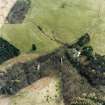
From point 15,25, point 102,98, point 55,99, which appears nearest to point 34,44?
point 15,25

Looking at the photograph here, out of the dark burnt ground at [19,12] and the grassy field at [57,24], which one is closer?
the grassy field at [57,24]

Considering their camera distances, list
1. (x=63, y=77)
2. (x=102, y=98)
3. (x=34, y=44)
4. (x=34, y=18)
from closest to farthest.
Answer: (x=102, y=98), (x=63, y=77), (x=34, y=44), (x=34, y=18)

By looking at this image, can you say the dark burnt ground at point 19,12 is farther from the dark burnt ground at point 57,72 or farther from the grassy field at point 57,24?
the dark burnt ground at point 57,72

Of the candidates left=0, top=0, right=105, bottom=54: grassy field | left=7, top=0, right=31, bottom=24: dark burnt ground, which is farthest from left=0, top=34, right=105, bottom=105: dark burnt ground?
left=7, top=0, right=31, bottom=24: dark burnt ground

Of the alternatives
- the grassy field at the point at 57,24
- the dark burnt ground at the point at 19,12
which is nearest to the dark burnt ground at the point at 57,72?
the grassy field at the point at 57,24

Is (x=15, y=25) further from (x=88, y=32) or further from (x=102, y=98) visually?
(x=102, y=98)

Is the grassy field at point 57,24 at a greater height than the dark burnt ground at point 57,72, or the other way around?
the grassy field at point 57,24

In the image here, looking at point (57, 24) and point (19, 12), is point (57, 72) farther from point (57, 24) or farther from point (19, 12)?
point (19, 12)

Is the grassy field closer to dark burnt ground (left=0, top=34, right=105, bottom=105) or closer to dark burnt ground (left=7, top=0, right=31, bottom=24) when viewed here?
dark burnt ground (left=7, top=0, right=31, bottom=24)

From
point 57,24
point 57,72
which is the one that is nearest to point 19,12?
point 57,24
